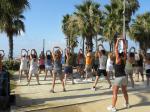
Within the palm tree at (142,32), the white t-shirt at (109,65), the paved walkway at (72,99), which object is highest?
the palm tree at (142,32)

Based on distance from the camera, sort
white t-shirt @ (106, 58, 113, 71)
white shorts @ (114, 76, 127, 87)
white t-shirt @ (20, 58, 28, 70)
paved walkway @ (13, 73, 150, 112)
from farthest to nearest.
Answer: white t-shirt @ (20, 58, 28, 70) → white t-shirt @ (106, 58, 113, 71) → paved walkway @ (13, 73, 150, 112) → white shorts @ (114, 76, 127, 87)

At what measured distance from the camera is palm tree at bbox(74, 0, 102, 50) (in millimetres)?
38438

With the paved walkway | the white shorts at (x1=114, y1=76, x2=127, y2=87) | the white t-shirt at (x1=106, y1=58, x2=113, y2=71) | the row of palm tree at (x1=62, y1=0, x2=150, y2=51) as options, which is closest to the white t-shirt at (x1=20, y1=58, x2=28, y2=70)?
the paved walkway

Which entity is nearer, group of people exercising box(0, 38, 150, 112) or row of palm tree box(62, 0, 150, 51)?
group of people exercising box(0, 38, 150, 112)

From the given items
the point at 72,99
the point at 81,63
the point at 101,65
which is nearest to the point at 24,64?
the point at 81,63

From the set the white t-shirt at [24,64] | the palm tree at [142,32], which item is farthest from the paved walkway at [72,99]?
the palm tree at [142,32]

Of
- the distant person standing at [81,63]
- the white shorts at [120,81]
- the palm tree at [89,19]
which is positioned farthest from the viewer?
the palm tree at [89,19]

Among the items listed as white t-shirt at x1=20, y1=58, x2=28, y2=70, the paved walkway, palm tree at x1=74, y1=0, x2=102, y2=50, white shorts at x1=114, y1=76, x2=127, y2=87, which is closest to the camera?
white shorts at x1=114, y1=76, x2=127, y2=87

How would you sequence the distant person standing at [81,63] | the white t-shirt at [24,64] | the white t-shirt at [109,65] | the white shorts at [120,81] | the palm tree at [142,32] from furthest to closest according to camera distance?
the palm tree at [142,32]
the distant person standing at [81,63]
the white t-shirt at [24,64]
the white t-shirt at [109,65]
the white shorts at [120,81]

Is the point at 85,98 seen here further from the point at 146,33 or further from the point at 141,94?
the point at 146,33

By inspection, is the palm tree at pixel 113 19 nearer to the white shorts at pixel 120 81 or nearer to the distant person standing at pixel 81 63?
the distant person standing at pixel 81 63

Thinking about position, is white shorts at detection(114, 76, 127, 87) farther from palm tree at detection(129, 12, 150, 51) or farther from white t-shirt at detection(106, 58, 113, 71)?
palm tree at detection(129, 12, 150, 51)

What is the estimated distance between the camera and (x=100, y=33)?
4028 centimetres

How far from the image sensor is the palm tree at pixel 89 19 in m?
38.4
